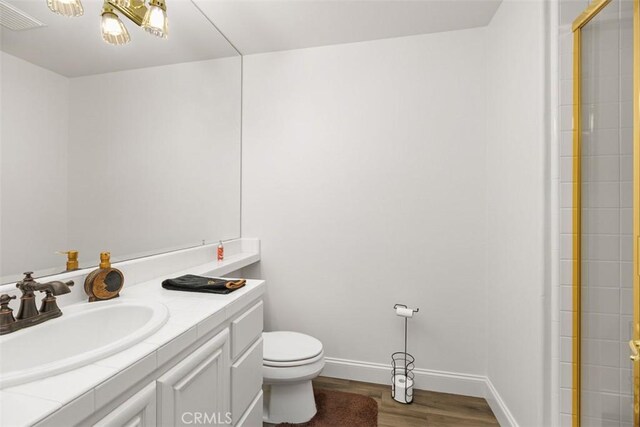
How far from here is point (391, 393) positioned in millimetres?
2014

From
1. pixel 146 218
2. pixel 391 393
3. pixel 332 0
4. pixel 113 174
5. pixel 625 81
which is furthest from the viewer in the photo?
pixel 391 393

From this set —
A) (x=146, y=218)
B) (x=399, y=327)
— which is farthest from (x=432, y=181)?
(x=146, y=218)

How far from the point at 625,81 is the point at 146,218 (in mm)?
2142

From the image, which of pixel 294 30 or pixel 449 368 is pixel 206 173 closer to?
pixel 294 30

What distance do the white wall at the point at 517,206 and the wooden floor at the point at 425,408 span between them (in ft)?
0.62

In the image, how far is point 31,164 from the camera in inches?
43.4

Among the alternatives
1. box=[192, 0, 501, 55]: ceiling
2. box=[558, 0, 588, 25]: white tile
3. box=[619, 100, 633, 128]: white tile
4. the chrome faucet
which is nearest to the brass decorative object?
the chrome faucet

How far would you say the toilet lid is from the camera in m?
1.66

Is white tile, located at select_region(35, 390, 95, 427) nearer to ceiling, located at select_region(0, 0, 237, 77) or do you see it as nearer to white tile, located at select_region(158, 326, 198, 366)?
white tile, located at select_region(158, 326, 198, 366)

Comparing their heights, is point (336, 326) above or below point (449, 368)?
above

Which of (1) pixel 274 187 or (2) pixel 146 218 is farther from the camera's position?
(1) pixel 274 187

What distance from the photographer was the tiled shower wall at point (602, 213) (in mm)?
1153

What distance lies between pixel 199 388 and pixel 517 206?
1636 mm

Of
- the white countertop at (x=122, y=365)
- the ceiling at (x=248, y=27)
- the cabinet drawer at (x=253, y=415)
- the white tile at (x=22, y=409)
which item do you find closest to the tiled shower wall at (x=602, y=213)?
the ceiling at (x=248, y=27)
